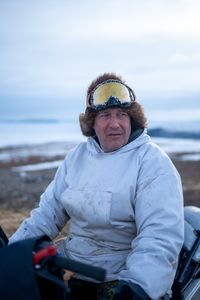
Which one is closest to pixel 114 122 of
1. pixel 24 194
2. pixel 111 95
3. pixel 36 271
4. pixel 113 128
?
pixel 113 128

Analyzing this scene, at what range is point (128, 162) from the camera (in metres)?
3.11

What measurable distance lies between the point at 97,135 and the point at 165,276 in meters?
1.18

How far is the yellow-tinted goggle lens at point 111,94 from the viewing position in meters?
3.23

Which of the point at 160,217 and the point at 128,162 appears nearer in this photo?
the point at 160,217

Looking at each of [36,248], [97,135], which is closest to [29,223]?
[97,135]

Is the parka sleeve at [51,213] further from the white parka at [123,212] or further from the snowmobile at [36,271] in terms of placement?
the snowmobile at [36,271]

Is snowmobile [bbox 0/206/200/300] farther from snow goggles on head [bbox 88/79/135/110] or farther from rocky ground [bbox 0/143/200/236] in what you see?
rocky ground [bbox 0/143/200/236]

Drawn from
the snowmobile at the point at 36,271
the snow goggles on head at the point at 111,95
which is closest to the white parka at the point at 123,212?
the snow goggles on head at the point at 111,95

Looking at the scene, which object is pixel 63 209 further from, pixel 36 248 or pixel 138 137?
pixel 36 248

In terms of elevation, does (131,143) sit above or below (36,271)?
above

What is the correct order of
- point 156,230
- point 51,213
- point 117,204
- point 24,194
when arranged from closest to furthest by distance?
point 156,230 < point 117,204 < point 51,213 < point 24,194

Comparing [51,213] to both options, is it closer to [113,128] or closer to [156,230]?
[113,128]

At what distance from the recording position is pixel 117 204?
9.77 feet

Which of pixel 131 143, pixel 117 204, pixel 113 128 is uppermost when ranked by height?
pixel 113 128
